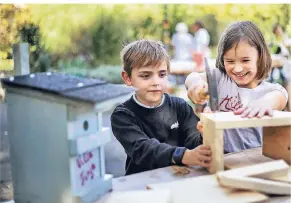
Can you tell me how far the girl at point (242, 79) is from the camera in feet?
4.46

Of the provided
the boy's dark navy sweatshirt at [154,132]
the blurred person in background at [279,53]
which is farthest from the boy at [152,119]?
the blurred person in background at [279,53]

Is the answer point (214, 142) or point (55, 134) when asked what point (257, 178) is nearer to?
point (214, 142)

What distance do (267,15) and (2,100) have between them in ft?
13.7

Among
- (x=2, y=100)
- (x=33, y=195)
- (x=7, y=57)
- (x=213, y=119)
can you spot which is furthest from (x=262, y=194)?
(x=7, y=57)

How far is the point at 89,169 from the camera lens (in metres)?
0.93

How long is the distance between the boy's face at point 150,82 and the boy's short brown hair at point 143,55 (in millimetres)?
16

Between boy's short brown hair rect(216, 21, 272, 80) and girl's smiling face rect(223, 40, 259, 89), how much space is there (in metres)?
0.01

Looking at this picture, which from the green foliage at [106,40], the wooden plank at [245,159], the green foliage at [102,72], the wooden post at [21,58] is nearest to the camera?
the wooden post at [21,58]

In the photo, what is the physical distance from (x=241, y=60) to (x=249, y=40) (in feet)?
0.23

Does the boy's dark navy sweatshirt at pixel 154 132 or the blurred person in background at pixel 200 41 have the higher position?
the blurred person in background at pixel 200 41

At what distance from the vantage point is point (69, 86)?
0.89m

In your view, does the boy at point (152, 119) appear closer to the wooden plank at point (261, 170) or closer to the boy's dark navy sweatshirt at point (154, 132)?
the boy's dark navy sweatshirt at point (154, 132)

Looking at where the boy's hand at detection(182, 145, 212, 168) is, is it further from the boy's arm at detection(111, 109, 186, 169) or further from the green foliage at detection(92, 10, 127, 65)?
the green foliage at detection(92, 10, 127, 65)

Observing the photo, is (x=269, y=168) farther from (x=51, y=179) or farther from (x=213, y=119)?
(x=51, y=179)
